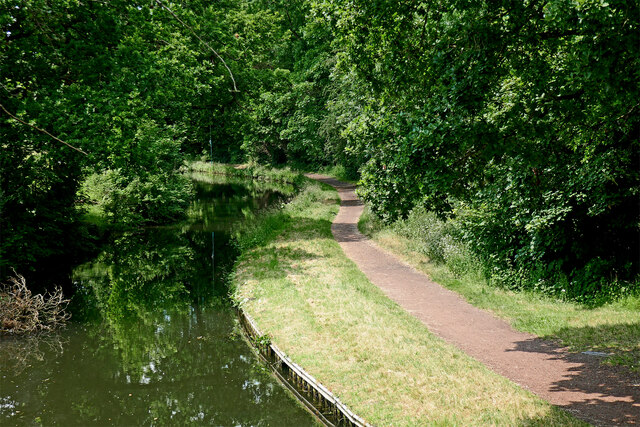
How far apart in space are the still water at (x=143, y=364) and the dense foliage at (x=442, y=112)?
9.43 ft

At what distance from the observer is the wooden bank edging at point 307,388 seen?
22.3 feet

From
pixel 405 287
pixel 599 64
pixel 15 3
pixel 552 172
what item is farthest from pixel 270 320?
pixel 15 3

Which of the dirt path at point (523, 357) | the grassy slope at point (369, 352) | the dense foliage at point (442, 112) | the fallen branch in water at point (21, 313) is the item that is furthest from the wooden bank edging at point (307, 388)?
the fallen branch in water at point (21, 313)

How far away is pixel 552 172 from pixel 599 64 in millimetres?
5595

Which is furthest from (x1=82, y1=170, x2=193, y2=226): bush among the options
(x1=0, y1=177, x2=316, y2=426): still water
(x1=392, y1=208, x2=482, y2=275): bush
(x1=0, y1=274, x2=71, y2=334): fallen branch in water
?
(x1=392, y1=208, x2=482, y2=275): bush

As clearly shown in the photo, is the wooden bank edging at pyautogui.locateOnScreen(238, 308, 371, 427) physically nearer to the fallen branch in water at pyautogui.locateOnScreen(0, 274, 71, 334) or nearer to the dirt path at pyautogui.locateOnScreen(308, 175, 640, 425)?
the dirt path at pyautogui.locateOnScreen(308, 175, 640, 425)

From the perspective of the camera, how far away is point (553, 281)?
35.4 ft

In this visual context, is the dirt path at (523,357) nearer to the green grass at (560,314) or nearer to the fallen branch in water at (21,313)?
the green grass at (560,314)

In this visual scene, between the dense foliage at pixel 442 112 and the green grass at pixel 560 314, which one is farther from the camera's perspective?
the green grass at pixel 560 314

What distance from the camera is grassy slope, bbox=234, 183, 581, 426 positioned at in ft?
20.0

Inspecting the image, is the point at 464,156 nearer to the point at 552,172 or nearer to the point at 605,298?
the point at 552,172

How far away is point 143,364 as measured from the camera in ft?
30.5

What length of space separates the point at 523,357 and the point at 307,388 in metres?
3.54

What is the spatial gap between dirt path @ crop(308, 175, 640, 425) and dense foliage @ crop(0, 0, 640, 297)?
186 centimetres
